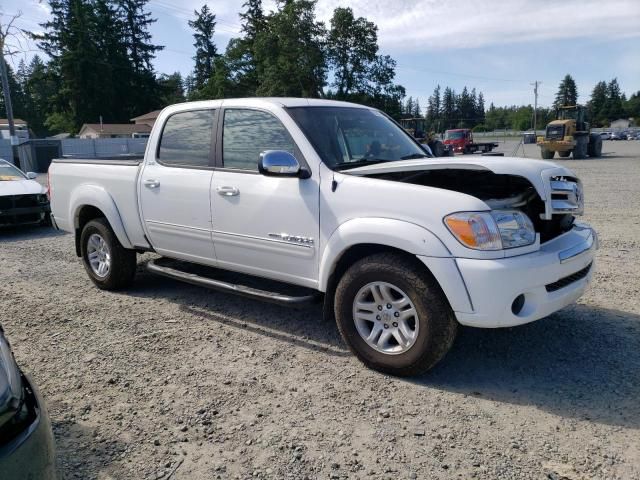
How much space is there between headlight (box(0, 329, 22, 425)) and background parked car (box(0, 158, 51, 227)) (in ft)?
28.3

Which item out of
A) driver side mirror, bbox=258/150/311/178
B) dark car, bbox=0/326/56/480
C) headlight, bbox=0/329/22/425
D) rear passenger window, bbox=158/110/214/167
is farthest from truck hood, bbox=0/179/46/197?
dark car, bbox=0/326/56/480

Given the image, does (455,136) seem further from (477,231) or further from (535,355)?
(477,231)

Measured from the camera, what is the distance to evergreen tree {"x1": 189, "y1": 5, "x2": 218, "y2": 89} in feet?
278

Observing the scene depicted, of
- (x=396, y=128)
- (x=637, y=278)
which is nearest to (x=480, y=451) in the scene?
(x=396, y=128)

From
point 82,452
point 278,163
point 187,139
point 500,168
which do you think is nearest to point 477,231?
point 500,168

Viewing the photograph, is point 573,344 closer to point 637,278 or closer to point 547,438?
point 547,438

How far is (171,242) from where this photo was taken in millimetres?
4965

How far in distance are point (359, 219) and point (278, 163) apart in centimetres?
72

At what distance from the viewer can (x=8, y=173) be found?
1055 cm

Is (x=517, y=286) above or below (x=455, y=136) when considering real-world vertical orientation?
below

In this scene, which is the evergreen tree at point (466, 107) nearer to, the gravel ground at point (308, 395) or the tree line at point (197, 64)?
the tree line at point (197, 64)

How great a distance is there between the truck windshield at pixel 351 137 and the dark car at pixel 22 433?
252 cm

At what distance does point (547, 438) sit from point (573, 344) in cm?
141

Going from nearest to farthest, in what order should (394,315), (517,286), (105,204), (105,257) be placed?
1. (517,286)
2. (394,315)
3. (105,204)
4. (105,257)
